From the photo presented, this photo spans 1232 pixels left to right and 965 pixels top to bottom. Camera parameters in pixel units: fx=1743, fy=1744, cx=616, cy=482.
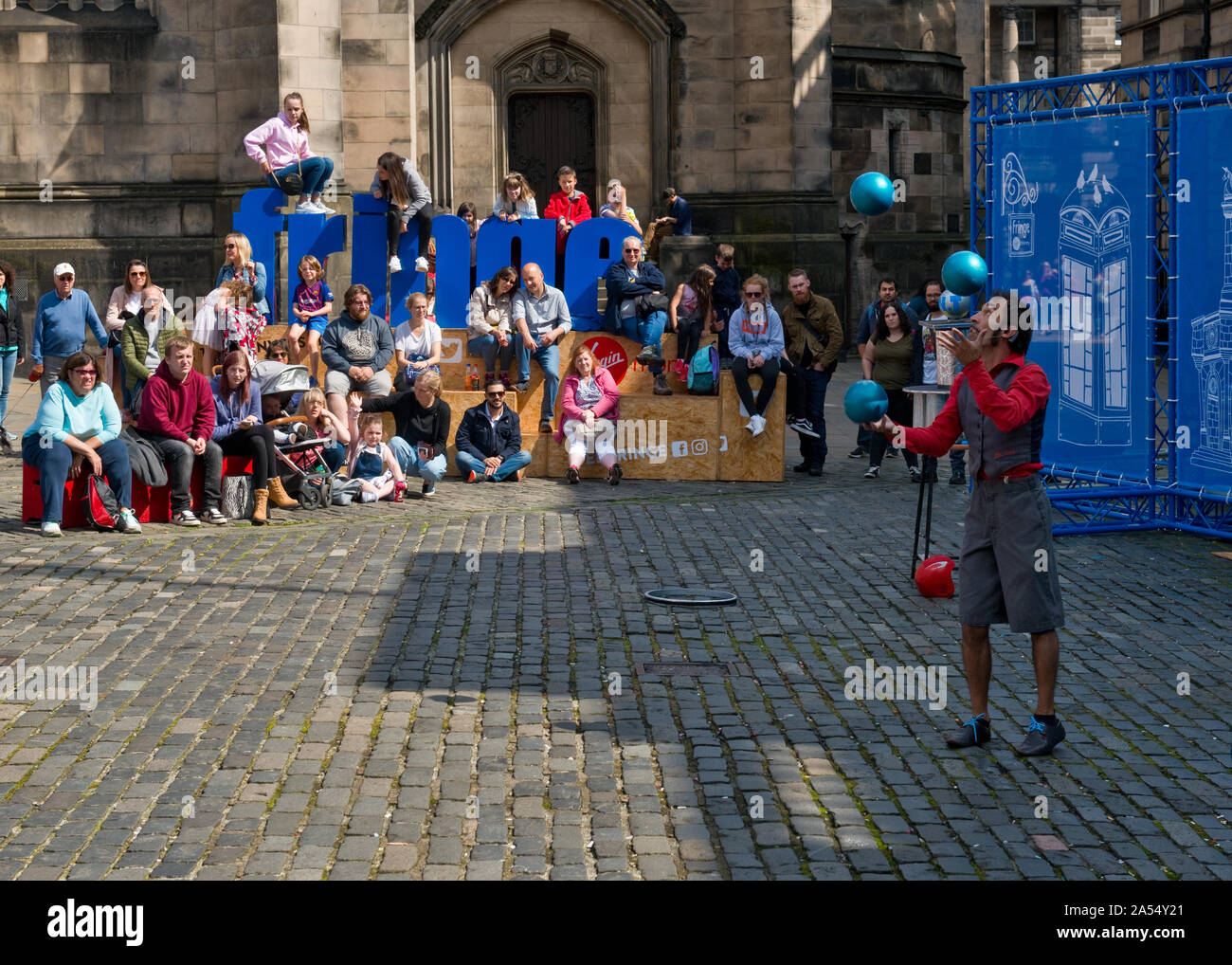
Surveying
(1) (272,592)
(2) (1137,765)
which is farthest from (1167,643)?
(1) (272,592)

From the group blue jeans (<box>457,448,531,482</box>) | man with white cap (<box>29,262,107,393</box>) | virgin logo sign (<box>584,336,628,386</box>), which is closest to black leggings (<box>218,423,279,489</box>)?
blue jeans (<box>457,448,531,482</box>)

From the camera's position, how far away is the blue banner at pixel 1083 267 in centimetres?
1315

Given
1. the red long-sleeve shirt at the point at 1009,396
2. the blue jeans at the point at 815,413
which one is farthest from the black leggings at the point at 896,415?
the red long-sleeve shirt at the point at 1009,396

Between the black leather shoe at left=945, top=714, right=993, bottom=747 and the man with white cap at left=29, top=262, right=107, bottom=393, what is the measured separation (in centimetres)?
1185

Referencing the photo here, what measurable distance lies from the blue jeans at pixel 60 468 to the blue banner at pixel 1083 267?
707 cm

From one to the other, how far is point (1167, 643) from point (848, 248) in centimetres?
2232

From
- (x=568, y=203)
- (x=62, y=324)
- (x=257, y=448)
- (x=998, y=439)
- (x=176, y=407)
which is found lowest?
(x=257, y=448)

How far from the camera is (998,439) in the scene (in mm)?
7613

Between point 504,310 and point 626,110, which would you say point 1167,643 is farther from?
point 626,110

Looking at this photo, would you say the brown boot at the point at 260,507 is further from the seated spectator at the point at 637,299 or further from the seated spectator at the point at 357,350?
the seated spectator at the point at 637,299

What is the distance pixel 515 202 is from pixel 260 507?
19.8ft

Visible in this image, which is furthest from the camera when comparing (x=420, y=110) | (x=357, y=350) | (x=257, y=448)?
(x=420, y=110)

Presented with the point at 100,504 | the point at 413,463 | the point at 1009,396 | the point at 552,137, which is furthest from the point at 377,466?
the point at 552,137

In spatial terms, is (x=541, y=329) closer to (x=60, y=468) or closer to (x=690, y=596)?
(x=60, y=468)
